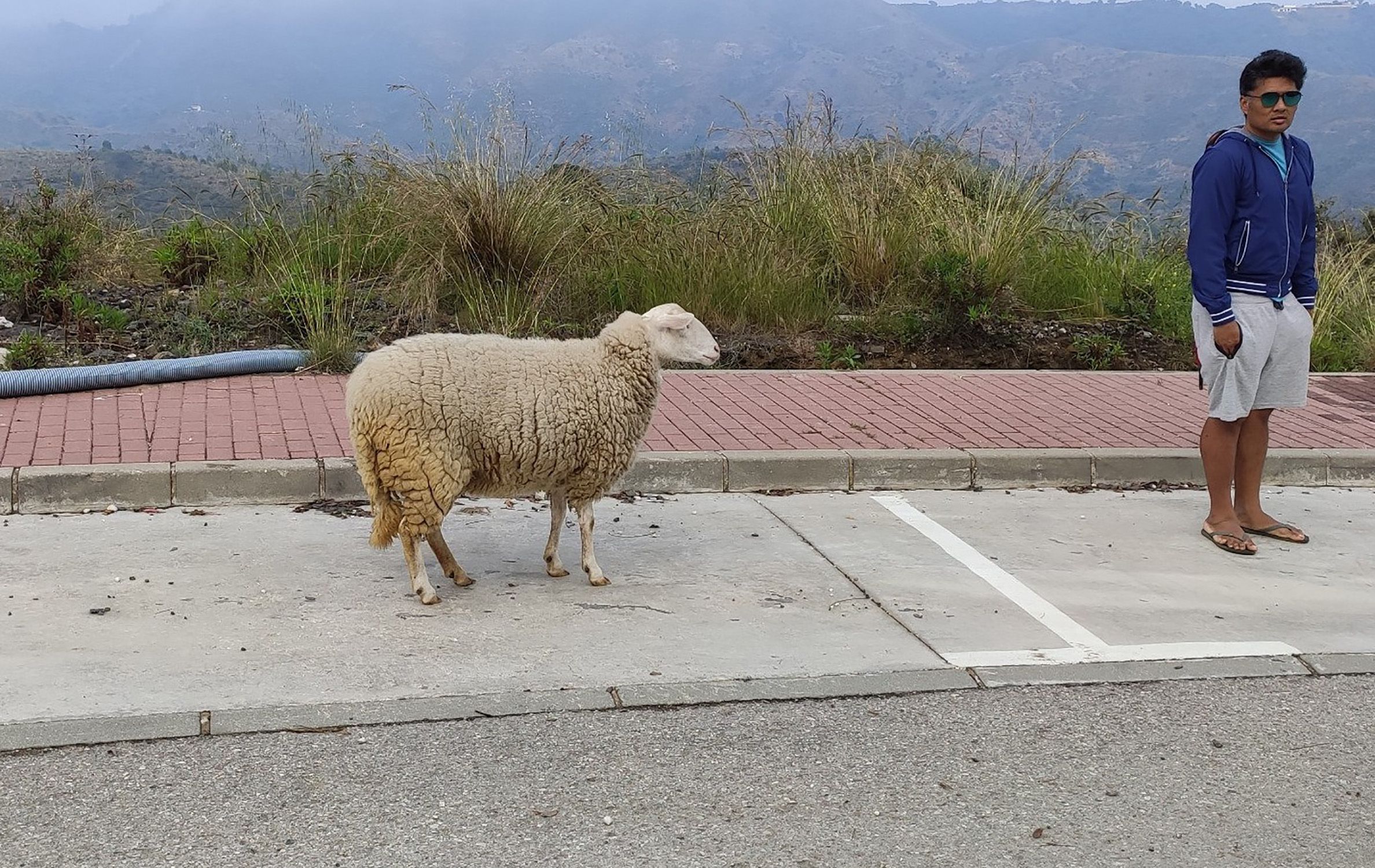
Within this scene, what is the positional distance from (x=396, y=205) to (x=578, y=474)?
606 cm

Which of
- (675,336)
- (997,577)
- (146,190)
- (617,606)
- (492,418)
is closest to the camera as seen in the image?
(492,418)

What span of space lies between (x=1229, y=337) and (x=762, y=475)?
245 cm

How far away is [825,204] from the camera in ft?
38.5

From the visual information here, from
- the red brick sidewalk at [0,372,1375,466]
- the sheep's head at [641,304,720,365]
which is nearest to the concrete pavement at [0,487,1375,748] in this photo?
the red brick sidewalk at [0,372,1375,466]

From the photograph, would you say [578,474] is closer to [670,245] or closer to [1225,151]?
[1225,151]

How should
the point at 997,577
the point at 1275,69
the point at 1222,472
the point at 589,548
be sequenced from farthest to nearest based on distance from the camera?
1. the point at 1222,472
2. the point at 1275,69
3. the point at 997,577
4. the point at 589,548

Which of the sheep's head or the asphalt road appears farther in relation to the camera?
the sheep's head

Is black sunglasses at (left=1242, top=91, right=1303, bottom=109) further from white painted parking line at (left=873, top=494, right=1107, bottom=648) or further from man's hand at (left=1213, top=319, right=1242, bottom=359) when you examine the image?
white painted parking line at (left=873, top=494, right=1107, bottom=648)

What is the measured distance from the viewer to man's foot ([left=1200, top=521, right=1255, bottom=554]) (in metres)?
6.19

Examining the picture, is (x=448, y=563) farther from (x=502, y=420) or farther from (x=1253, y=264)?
(x=1253, y=264)

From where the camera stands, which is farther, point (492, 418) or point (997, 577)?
point (997, 577)

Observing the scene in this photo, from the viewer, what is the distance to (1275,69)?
5832 mm

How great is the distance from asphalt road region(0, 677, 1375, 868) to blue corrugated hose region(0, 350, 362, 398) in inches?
178

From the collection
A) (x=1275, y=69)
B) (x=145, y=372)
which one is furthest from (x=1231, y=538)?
(x=145, y=372)
